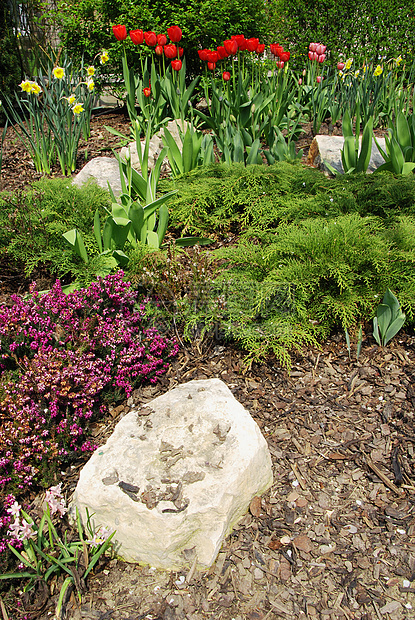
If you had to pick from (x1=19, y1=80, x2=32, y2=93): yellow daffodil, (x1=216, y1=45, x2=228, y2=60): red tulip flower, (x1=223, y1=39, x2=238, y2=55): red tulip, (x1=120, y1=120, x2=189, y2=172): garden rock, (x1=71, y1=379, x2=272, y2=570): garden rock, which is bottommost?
(x1=71, y1=379, x2=272, y2=570): garden rock

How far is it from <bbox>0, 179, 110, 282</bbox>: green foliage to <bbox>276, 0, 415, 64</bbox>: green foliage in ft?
20.5

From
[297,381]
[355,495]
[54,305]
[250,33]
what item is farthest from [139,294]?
[250,33]

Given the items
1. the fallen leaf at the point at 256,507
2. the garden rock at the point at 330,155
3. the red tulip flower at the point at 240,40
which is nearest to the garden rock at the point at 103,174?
the red tulip flower at the point at 240,40

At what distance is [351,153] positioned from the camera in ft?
13.3

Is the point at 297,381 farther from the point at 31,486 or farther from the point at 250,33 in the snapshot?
the point at 250,33

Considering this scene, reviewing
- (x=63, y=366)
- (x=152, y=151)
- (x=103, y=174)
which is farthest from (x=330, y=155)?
(x=63, y=366)

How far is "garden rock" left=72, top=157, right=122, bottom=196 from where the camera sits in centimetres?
425

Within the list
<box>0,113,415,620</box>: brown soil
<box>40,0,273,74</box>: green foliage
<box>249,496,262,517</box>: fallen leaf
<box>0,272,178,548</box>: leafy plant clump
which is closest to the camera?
<box>0,113,415,620</box>: brown soil

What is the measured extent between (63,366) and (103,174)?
252 centimetres

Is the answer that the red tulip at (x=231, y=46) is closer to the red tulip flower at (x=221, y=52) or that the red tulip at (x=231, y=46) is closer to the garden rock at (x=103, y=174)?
the red tulip flower at (x=221, y=52)

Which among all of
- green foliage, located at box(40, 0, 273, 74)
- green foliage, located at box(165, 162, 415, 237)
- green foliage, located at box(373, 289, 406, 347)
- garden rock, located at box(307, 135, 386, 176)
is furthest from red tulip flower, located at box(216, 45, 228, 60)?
green foliage, located at box(373, 289, 406, 347)

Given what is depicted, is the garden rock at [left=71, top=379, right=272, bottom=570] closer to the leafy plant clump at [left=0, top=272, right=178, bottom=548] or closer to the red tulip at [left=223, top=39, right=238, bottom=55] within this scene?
the leafy plant clump at [left=0, top=272, right=178, bottom=548]

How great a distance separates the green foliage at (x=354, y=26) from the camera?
312 inches

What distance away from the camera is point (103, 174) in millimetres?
4348
